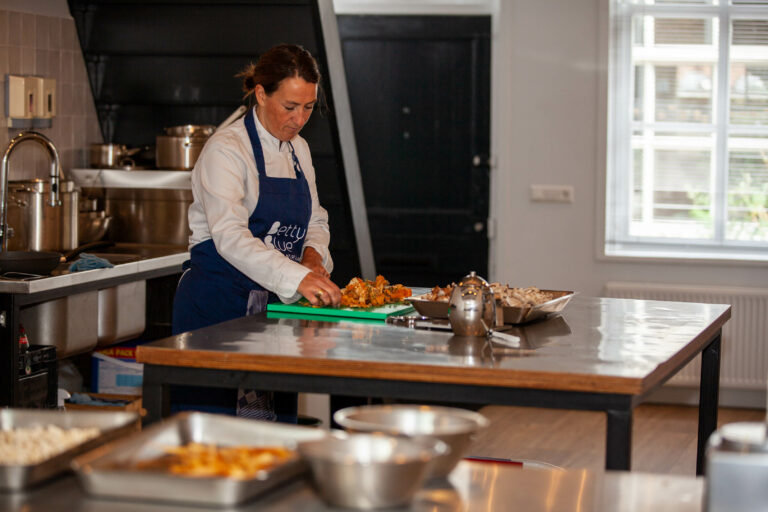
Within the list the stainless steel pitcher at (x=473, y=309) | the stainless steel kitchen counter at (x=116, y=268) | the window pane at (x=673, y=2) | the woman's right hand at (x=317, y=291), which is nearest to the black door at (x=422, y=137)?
the window pane at (x=673, y=2)

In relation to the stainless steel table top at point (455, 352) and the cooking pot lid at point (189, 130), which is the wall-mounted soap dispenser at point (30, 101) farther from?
the stainless steel table top at point (455, 352)

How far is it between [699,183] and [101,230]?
3.31 m

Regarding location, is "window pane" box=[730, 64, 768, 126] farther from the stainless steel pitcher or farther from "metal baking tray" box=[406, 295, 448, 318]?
the stainless steel pitcher

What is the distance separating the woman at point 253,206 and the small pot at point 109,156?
2003mm

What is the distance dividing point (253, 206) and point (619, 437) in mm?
1428

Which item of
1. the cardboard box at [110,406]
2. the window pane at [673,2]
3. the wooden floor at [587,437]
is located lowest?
the wooden floor at [587,437]

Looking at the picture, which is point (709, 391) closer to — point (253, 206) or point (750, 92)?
point (253, 206)

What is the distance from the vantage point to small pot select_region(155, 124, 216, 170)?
199 inches

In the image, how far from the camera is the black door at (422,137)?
6.18 metres

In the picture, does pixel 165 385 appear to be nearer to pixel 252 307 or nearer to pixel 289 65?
pixel 252 307

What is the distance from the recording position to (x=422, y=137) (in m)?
6.26

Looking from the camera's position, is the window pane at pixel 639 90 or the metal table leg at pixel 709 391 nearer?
the metal table leg at pixel 709 391

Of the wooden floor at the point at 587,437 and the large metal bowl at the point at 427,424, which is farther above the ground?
the large metal bowl at the point at 427,424

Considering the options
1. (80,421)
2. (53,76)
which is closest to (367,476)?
(80,421)
